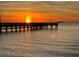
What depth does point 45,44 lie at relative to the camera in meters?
4.73

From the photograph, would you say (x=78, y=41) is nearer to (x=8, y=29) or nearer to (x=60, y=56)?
(x=60, y=56)

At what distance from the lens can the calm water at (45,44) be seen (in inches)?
185

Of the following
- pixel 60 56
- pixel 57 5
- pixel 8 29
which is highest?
pixel 57 5

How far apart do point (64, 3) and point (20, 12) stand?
561 mm

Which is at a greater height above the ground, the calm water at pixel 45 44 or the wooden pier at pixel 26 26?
the wooden pier at pixel 26 26

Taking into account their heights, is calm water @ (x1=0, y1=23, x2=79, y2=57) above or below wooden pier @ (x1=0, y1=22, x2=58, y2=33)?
Result: below

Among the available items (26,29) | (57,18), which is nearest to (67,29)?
(57,18)

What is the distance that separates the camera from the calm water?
15.4 ft

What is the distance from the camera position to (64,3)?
4.65m

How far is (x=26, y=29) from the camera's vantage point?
477 cm

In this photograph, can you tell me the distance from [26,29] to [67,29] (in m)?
0.52

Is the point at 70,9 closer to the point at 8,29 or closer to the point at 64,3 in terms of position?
the point at 64,3

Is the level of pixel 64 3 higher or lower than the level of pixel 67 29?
higher

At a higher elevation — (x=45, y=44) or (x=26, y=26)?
(x=26, y=26)
